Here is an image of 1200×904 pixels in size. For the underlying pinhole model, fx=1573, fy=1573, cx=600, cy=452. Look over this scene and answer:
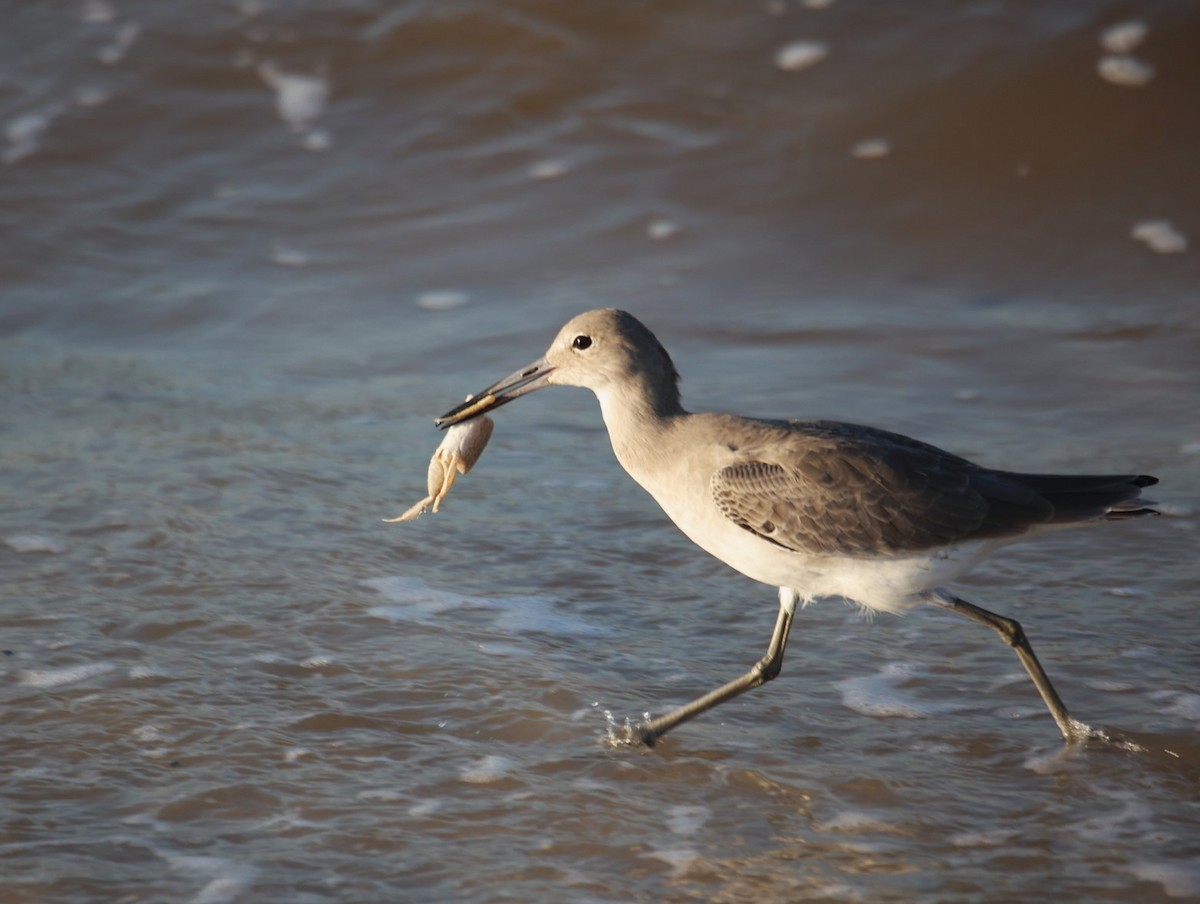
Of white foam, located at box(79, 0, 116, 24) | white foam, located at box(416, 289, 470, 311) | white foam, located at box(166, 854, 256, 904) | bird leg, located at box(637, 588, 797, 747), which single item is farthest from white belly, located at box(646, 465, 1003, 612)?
white foam, located at box(79, 0, 116, 24)

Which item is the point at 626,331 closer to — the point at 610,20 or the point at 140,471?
the point at 140,471

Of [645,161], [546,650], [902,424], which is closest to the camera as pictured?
[546,650]

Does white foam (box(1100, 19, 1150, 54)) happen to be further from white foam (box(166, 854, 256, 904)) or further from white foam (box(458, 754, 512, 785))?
white foam (box(166, 854, 256, 904))

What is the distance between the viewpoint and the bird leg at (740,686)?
4289 millimetres

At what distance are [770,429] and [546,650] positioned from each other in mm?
1020

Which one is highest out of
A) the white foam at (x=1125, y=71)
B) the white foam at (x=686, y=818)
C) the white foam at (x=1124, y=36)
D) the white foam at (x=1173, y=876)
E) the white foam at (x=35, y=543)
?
the white foam at (x=1124, y=36)

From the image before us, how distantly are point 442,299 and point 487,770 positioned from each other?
12.8 feet

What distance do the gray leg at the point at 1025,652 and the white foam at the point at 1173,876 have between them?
59 cm

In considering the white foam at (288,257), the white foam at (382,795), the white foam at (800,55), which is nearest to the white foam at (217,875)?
the white foam at (382,795)

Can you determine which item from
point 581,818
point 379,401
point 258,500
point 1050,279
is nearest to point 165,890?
point 581,818

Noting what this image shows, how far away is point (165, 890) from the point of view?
141 inches

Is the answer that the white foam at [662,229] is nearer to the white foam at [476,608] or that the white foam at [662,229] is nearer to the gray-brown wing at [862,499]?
the white foam at [476,608]

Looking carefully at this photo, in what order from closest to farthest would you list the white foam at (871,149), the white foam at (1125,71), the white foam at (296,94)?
the white foam at (871,149) → the white foam at (1125,71) → the white foam at (296,94)

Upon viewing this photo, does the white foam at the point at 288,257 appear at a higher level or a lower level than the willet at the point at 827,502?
higher
